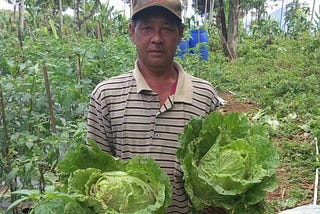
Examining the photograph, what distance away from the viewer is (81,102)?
3.56 metres

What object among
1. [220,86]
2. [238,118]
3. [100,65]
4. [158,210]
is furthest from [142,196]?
[220,86]

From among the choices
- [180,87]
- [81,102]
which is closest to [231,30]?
[81,102]

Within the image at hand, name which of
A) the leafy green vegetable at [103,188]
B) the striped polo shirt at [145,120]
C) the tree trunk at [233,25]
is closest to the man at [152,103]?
the striped polo shirt at [145,120]

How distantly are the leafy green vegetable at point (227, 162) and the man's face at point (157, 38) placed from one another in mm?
374

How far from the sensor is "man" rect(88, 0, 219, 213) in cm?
190

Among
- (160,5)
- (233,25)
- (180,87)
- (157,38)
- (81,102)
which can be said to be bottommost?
(81,102)

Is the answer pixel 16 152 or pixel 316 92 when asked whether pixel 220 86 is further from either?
pixel 16 152

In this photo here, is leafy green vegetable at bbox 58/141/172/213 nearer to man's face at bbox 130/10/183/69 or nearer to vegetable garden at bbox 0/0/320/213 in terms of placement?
vegetable garden at bbox 0/0/320/213

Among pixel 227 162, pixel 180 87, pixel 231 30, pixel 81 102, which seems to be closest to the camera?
pixel 227 162

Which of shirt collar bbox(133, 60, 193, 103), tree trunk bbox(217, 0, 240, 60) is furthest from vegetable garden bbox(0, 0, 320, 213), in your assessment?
tree trunk bbox(217, 0, 240, 60)

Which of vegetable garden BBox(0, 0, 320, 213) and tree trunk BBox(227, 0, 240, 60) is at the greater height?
tree trunk BBox(227, 0, 240, 60)

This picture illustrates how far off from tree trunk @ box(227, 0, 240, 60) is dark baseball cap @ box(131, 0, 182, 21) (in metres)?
14.2

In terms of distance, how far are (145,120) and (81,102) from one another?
172 cm

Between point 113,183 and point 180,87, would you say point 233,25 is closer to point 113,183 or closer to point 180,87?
point 180,87
